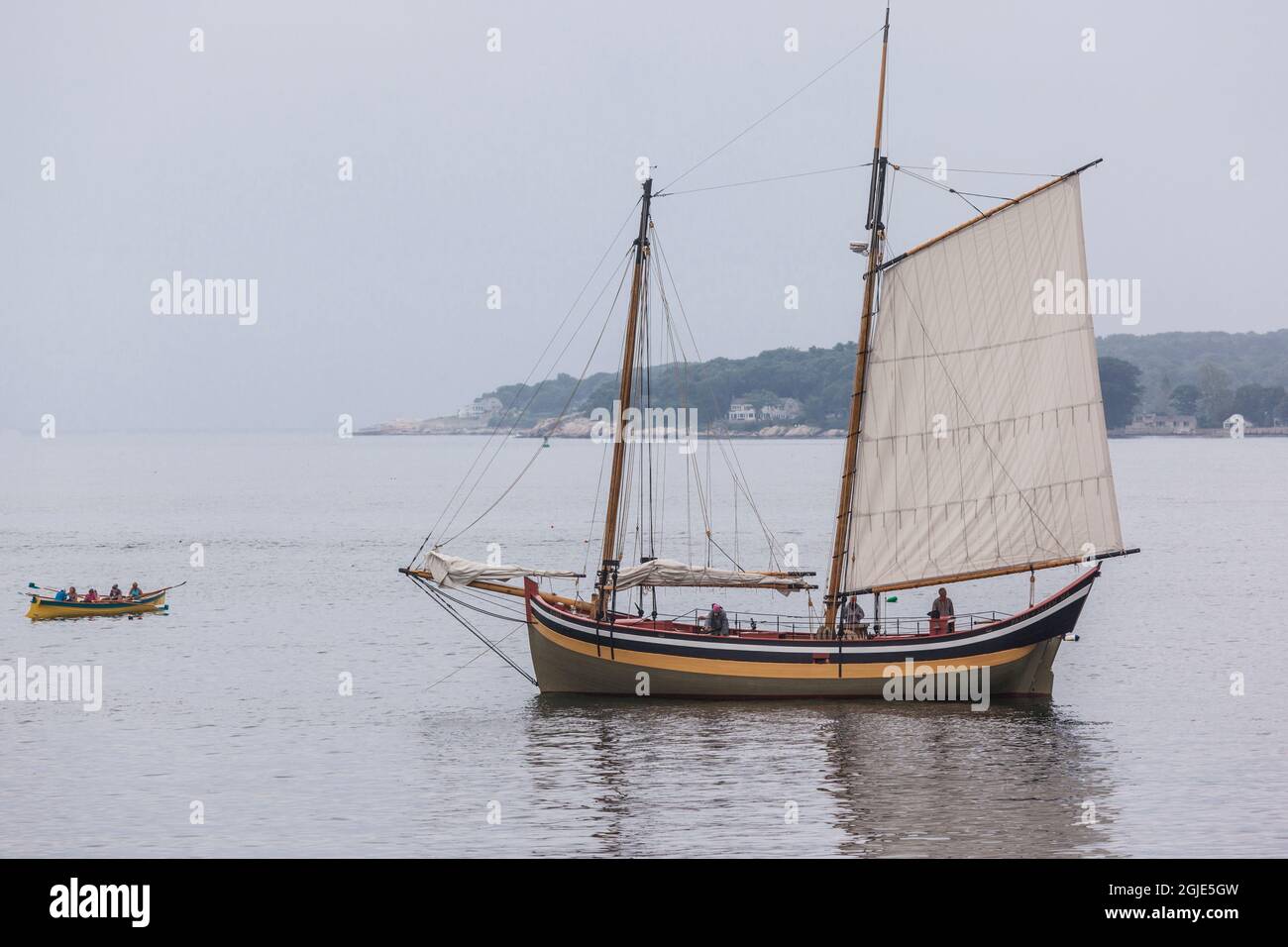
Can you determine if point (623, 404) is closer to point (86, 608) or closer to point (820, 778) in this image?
point (820, 778)

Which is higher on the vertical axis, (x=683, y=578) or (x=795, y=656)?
(x=683, y=578)

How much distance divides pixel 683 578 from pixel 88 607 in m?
37.8

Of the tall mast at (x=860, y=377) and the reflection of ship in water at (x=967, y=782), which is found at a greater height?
the tall mast at (x=860, y=377)

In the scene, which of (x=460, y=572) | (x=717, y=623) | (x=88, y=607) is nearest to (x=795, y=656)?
(x=717, y=623)

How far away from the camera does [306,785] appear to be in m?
38.7

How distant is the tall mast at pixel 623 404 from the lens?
47.5 metres

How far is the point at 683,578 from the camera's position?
48031mm

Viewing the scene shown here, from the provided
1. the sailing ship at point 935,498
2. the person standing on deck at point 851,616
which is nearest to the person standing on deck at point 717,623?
the sailing ship at point 935,498

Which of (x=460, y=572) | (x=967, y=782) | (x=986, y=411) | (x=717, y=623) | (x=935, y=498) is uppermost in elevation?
(x=986, y=411)

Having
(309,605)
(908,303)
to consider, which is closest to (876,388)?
(908,303)

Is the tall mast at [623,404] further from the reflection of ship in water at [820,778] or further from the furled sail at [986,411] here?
the furled sail at [986,411]

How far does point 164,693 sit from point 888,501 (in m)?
26.3

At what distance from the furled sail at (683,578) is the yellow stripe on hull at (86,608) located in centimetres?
3585
